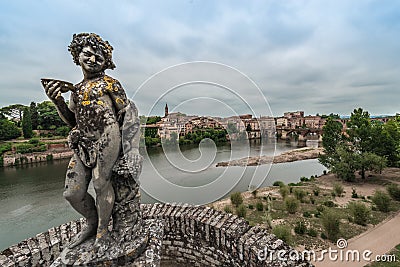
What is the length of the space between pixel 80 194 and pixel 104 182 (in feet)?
1.18

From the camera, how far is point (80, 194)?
9.68 ft

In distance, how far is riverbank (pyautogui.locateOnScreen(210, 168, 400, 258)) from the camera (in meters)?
8.68

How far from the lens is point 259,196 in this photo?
14383 mm

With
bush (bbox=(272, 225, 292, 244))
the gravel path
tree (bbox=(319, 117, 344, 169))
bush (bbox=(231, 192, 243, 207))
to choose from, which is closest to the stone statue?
the gravel path

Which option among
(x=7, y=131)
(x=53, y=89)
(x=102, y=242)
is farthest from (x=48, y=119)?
(x=102, y=242)

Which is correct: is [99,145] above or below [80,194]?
above

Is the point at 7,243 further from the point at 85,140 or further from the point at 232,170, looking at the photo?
the point at 232,170

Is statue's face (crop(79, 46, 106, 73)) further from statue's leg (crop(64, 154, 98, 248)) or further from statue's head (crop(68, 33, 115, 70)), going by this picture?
statue's leg (crop(64, 154, 98, 248))

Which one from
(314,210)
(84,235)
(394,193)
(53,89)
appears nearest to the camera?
(53,89)

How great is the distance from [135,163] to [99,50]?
62.3 inches

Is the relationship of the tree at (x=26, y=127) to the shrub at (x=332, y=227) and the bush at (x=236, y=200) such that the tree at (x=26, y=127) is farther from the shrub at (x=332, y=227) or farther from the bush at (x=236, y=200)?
the shrub at (x=332, y=227)

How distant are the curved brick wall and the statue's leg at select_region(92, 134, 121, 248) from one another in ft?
5.48

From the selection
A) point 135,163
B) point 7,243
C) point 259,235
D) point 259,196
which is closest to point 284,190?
point 259,196

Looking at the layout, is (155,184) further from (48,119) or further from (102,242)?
(48,119)
